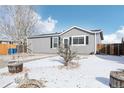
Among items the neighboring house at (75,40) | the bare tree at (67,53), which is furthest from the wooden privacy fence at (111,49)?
the bare tree at (67,53)

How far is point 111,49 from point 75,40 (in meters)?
3.22

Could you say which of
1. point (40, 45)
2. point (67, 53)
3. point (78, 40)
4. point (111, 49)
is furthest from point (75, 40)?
point (67, 53)

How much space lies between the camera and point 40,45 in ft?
55.2

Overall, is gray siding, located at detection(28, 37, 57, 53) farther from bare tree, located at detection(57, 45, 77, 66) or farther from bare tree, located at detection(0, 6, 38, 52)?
bare tree, located at detection(57, 45, 77, 66)

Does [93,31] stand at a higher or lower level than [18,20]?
lower

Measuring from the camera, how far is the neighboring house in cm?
1384

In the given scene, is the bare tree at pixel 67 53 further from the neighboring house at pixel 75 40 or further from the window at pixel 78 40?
the window at pixel 78 40

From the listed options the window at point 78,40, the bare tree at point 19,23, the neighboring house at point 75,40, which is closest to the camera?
the neighboring house at point 75,40

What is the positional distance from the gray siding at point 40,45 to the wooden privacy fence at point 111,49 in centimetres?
441

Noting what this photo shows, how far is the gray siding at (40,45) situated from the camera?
1617 centimetres

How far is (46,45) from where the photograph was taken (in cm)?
1634
